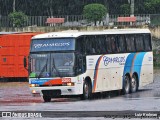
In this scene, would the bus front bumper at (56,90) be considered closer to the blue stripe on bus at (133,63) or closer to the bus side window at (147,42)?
the blue stripe on bus at (133,63)

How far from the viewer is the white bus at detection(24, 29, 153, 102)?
93.6 feet

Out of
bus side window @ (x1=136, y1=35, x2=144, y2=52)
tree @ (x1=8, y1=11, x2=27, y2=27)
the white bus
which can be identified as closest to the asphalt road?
the white bus

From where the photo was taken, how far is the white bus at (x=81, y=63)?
2853 cm

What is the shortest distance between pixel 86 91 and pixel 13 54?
15.3m

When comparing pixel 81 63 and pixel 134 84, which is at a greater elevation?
pixel 81 63

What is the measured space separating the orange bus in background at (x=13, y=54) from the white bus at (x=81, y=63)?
11685 millimetres

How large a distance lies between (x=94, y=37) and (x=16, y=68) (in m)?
14.2

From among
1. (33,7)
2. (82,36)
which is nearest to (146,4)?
(33,7)

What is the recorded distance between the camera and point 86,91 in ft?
97.0

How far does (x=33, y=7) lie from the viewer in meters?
72.7

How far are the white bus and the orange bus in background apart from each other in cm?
1168

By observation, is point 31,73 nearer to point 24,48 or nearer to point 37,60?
point 37,60

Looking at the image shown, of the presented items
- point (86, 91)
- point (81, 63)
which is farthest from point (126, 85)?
point (81, 63)

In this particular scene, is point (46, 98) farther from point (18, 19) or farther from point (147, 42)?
point (18, 19)
